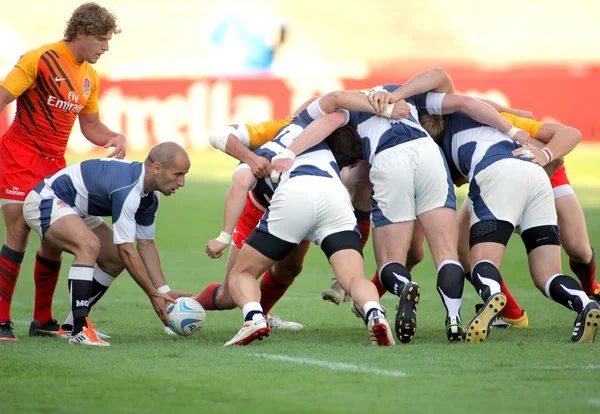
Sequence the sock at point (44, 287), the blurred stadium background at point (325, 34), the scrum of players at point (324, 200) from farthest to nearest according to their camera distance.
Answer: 1. the blurred stadium background at point (325, 34)
2. the sock at point (44, 287)
3. the scrum of players at point (324, 200)

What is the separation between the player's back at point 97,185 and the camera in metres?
6.37

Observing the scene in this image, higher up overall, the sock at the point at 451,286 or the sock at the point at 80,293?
the sock at the point at 451,286

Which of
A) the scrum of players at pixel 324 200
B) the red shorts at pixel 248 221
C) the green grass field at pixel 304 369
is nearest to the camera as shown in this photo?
the green grass field at pixel 304 369

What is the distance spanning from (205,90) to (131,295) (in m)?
15.4

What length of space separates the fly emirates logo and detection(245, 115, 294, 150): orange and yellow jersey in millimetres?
1297

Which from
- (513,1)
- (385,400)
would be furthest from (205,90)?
(385,400)

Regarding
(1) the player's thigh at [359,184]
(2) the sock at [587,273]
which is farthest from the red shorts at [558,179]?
(1) the player's thigh at [359,184]

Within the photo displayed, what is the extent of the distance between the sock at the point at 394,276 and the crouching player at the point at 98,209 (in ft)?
4.69

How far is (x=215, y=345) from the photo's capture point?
6.25 metres

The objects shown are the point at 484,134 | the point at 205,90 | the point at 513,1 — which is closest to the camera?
the point at 484,134

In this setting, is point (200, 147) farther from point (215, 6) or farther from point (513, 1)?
point (513, 1)

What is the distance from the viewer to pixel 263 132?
716cm

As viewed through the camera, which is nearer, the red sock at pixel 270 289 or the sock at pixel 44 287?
the sock at pixel 44 287

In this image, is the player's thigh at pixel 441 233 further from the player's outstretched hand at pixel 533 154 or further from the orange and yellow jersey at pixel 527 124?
the orange and yellow jersey at pixel 527 124
